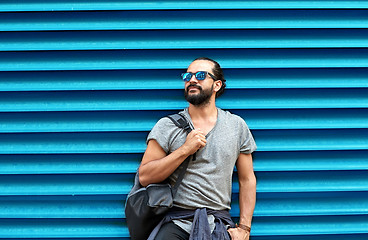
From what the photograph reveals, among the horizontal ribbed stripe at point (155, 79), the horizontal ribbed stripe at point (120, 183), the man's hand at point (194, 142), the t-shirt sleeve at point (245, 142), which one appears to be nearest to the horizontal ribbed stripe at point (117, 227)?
the horizontal ribbed stripe at point (120, 183)

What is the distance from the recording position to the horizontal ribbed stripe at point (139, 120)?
2.59 m

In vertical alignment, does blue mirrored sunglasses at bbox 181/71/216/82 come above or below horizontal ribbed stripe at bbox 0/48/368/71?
below

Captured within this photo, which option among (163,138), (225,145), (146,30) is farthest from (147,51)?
(225,145)

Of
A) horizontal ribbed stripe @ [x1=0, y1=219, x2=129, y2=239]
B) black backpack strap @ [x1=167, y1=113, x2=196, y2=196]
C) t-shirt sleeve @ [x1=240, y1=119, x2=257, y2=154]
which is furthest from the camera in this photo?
horizontal ribbed stripe @ [x1=0, y1=219, x2=129, y2=239]

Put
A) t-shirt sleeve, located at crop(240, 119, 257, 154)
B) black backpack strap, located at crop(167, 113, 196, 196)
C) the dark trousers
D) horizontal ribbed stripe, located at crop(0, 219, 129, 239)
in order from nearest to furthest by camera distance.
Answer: the dark trousers, black backpack strap, located at crop(167, 113, 196, 196), t-shirt sleeve, located at crop(240, 119, 257, 154), horizontal ribbed stripe, located at crop(0, 219, 129, 239)

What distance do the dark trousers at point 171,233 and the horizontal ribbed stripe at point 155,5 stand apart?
1.66m

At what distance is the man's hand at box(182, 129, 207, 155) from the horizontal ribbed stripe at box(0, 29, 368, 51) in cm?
83

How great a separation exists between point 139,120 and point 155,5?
93 centimetres

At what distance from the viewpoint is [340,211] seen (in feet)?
8.50

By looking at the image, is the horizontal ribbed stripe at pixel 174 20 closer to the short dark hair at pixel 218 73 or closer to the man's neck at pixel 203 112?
the short dark hair at pixel 218 73

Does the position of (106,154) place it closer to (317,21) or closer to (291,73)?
(291,73)

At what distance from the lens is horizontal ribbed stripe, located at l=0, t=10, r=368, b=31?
102 inches

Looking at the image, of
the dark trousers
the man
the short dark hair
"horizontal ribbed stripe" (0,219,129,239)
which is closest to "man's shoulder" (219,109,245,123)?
the man

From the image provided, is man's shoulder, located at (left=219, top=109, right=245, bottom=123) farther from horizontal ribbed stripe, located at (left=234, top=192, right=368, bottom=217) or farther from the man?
horizontal ribbed stripe, located at (left=234, top=192, right=368, bottom=217)
